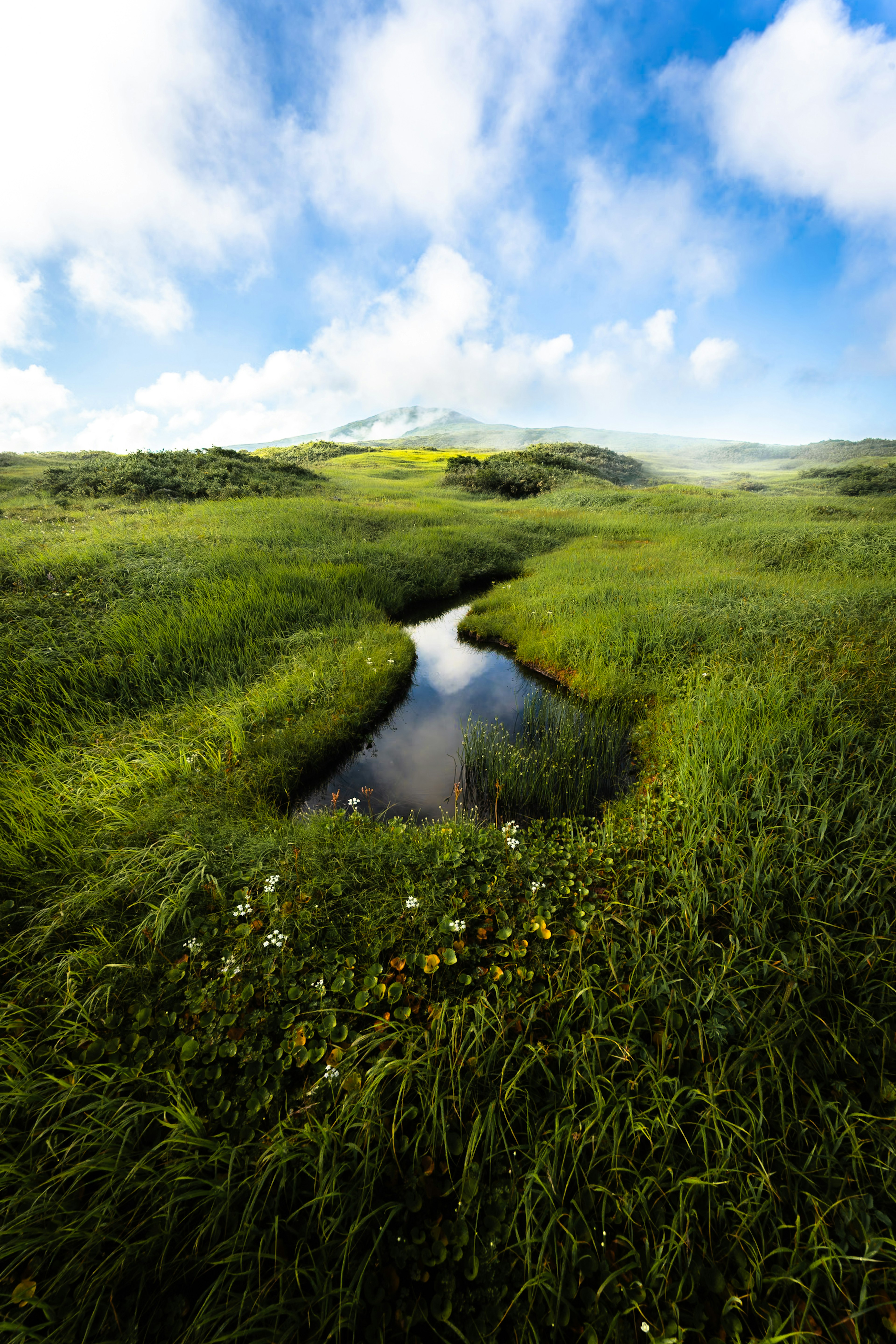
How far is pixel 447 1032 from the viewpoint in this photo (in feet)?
8.36

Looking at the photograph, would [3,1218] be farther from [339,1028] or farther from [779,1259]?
[779,1259]

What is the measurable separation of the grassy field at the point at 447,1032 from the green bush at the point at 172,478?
1436 cm

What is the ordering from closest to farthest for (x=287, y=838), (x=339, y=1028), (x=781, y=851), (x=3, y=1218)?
(x=3, y=1218)
(x=339, y=1028)
(x=781, y=851)
(x=287, y=838)

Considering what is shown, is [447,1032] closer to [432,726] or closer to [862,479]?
[432,726]

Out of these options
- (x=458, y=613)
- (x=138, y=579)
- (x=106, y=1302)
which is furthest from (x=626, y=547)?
(x=106, y=1302)

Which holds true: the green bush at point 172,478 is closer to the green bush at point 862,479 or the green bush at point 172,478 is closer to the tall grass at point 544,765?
the tall grass at point 544,765

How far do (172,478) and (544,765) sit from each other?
65.8 feet

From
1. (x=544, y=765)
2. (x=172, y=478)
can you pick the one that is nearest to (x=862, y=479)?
(x=544, y=765)

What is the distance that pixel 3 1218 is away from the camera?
1802mm

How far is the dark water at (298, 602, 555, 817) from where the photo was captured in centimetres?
555

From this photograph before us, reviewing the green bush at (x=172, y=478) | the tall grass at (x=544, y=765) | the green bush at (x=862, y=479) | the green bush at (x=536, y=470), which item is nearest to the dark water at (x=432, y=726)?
the tall grass at (x=544, y=765)

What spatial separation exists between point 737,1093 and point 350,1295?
1.79 meters

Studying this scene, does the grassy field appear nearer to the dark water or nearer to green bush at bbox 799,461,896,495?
the dark water

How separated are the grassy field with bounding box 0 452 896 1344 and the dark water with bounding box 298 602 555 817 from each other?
450 mm
